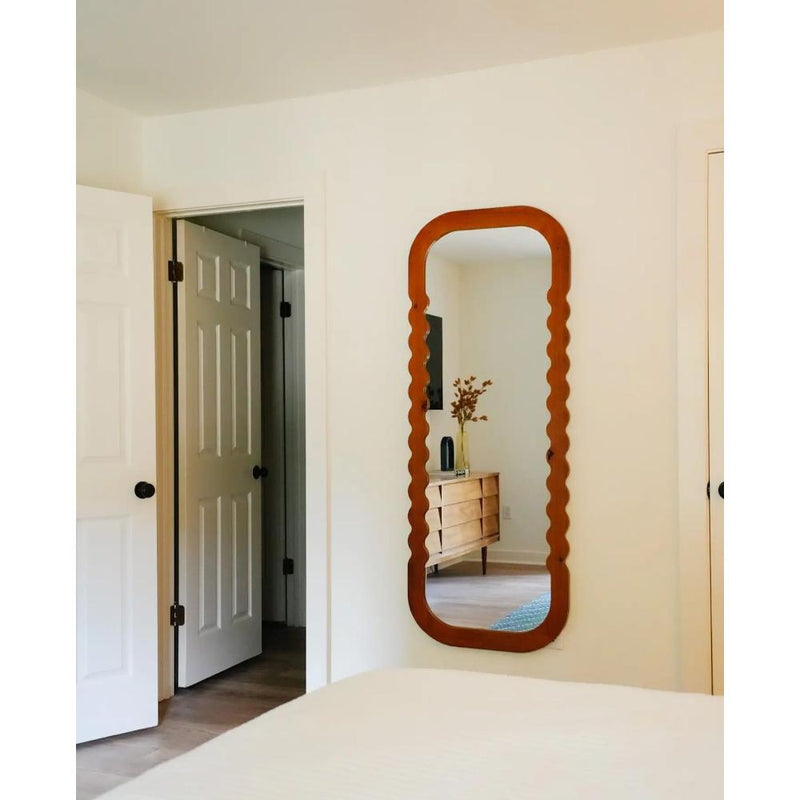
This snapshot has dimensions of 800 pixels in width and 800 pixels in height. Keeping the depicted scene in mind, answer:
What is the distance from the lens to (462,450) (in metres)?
3.46

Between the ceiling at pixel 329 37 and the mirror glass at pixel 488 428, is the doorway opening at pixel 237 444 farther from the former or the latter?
the mirror glass at pixel 488 428

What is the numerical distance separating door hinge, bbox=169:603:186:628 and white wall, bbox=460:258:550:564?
1.53m

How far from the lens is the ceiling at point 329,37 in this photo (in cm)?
282

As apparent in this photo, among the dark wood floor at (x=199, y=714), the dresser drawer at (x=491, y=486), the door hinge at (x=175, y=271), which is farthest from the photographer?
the door hinge at (x=175, y=271)

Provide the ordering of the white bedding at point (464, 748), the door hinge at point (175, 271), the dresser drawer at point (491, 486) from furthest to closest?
1. the door hinge at point (175, 271)
2. the dresser drawer at point (491, 486)
3. the white bedding at point (464, 748)

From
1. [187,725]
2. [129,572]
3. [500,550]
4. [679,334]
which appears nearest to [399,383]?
[500,550]

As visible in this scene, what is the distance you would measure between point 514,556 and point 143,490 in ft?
4.90

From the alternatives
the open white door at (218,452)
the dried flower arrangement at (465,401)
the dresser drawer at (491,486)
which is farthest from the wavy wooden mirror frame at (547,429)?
the open white door at (218,452)

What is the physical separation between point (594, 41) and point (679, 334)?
1039mm

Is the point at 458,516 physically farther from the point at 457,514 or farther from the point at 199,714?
the point at 199,714

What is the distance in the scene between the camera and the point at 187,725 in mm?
3691

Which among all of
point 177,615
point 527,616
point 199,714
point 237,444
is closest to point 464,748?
point 527,616

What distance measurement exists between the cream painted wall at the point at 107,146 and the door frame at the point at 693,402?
227cm

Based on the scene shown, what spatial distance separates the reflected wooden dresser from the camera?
3441 millimetres
